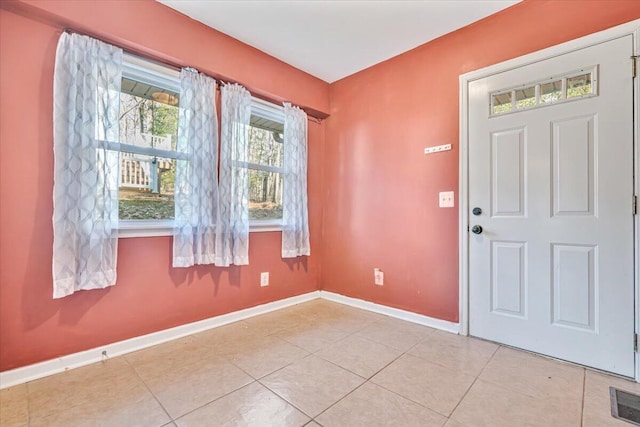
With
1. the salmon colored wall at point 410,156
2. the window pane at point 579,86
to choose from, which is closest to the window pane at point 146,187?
the salmon colored wall at point 410,156

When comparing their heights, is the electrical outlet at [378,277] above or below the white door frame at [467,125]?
below

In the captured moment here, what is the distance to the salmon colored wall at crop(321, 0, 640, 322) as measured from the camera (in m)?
2.16

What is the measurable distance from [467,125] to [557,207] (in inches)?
35.9

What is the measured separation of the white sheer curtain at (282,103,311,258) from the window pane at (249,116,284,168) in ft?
0.30

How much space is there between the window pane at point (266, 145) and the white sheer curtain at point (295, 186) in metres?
0.09

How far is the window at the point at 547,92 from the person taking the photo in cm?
192

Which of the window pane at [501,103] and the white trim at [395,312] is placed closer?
the window pane at [501,103]

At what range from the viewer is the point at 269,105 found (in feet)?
9.94

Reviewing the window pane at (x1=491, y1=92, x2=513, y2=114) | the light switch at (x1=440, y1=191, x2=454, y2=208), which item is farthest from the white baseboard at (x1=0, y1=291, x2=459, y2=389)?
the window pane at (x1=491, y1=92, x2=513, y2=114)

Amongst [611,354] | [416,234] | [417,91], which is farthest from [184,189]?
[611,354]

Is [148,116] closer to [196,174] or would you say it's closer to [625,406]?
[196,174]

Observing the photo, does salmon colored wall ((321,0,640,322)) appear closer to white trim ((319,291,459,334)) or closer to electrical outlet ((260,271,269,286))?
white trim ((319,291,459,334))

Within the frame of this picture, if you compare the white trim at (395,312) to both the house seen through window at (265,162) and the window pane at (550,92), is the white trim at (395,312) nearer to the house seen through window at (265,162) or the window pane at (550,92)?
the house seen through window at (265,162)

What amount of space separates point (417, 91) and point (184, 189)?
7.55 feet
